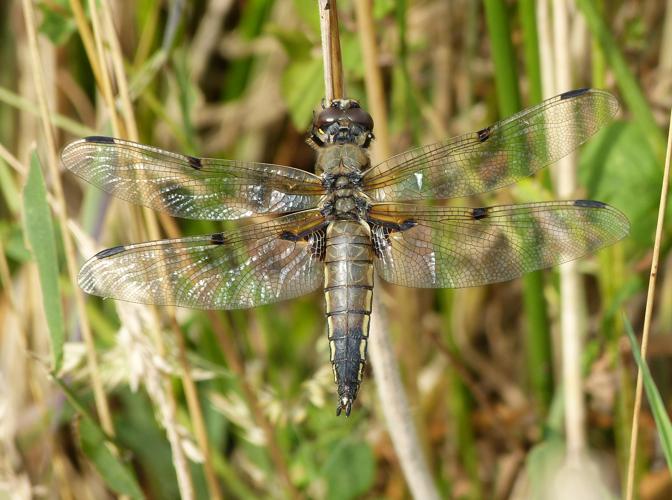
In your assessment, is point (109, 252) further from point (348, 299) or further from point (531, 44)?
point (531, 44)

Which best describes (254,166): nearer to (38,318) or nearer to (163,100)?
(163,100)

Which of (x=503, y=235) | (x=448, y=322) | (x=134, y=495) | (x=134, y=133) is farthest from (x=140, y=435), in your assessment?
(x=503, y=235)

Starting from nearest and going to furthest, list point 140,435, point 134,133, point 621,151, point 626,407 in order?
point 134,133 < point 621,151 < point 626,407 < point 140,435

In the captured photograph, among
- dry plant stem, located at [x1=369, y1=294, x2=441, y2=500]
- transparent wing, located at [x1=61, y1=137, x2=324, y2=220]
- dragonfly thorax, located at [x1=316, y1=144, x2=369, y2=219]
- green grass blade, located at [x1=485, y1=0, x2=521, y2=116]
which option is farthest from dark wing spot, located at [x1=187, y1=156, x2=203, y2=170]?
green grass blade, located at [x1=485, y1=0, x2=521, y2=116]

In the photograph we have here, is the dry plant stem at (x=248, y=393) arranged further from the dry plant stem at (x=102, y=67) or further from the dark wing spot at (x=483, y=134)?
the dark wing spot at (x=483, y=134)

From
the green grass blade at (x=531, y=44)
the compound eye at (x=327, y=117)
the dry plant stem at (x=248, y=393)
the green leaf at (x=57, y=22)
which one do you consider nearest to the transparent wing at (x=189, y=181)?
the compound eye at (x=327, y=117)
